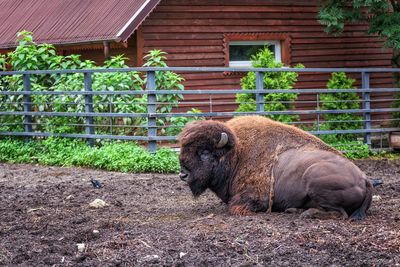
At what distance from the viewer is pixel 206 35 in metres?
18.3

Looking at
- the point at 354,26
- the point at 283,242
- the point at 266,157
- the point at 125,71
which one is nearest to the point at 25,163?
the point at 125,71

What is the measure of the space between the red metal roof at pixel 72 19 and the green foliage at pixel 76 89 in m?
1.18

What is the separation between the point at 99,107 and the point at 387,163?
5.15 metres

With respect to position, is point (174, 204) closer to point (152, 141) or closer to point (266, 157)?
point (266, 157)

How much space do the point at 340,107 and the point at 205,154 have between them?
867cm

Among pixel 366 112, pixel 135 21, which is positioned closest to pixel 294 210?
pixel 366 112

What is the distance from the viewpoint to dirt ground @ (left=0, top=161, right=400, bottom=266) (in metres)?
6.12

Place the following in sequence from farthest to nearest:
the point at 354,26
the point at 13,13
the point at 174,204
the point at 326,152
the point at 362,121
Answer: the point at 13,13
the point at 354,26
the point at 362,121
the point at 174,204
the point at 326,152

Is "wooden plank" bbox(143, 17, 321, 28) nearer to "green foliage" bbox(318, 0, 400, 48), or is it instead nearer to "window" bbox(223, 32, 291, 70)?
"window" bbox(223, 32, 291, 70)

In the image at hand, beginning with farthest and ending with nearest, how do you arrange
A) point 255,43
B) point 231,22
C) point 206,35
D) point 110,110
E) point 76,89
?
point 255,43 → point 231,22 → point 206,35 → point 76,89 → point 110,110

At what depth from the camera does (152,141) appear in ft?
42.4

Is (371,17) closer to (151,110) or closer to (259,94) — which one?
(259,94)

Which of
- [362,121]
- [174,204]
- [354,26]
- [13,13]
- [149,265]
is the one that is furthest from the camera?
[13,13]

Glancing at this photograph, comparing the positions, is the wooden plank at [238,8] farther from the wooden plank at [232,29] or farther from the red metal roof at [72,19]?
the red metal roof at [72,19]
